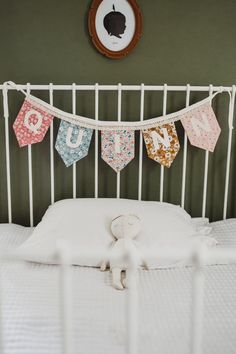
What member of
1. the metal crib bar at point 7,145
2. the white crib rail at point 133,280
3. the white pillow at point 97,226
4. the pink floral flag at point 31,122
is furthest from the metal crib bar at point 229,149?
the white crib rail at point 133,280

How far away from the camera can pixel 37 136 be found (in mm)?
2047

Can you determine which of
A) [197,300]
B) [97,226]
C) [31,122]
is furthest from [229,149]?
[197,300]

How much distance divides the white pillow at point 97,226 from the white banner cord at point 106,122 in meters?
0.37

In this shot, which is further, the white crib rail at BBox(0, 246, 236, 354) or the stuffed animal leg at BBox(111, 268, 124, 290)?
the stuffed animal leg at BBox(111, 268, 124, 290)

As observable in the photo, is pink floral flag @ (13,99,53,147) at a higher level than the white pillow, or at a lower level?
higher

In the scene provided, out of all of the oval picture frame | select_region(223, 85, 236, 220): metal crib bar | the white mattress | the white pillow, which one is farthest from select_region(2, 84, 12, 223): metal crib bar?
select_region(223, 85, 236, 220): metal crib bar

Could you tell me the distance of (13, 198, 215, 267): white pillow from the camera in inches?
64.1

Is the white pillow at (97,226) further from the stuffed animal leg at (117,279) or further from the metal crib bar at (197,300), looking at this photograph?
the metal crib bar at (197,300)

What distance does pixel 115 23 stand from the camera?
208cm

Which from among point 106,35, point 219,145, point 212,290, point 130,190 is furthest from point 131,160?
point 212,290

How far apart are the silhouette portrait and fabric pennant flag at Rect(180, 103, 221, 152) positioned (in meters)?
0.51

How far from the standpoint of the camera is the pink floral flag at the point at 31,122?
6.69ft

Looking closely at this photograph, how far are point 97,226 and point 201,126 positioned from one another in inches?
29.4

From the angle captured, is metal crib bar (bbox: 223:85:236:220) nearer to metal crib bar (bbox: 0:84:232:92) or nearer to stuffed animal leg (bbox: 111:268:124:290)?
metal crib bar (bbox: 0:84:232:92)
